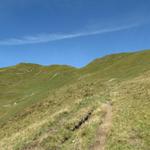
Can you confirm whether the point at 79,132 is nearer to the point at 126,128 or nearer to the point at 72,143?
the point at 72,143

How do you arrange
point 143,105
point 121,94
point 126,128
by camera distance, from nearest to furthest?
point 126,128 → point 143,105 → point 121,94

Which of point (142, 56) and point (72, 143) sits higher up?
point (142, 56)

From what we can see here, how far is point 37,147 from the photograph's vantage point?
85.3 feet

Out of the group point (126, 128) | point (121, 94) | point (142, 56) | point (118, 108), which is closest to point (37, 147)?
point (126, 128)

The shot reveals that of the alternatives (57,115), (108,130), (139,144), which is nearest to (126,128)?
(108,130)

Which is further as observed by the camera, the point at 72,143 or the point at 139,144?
the point at 72,143

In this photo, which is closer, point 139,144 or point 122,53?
point 139,144

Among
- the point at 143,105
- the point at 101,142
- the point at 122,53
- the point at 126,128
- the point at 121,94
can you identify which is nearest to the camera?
the point at 101,142

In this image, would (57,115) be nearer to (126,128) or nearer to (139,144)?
(126,128)

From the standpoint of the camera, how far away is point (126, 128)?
25812 mm

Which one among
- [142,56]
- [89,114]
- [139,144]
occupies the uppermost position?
[142,56]

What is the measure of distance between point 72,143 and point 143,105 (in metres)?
10.8

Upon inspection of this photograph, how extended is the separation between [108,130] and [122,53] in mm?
73815

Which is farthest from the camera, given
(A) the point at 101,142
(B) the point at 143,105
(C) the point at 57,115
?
(C) the point at 57,115
